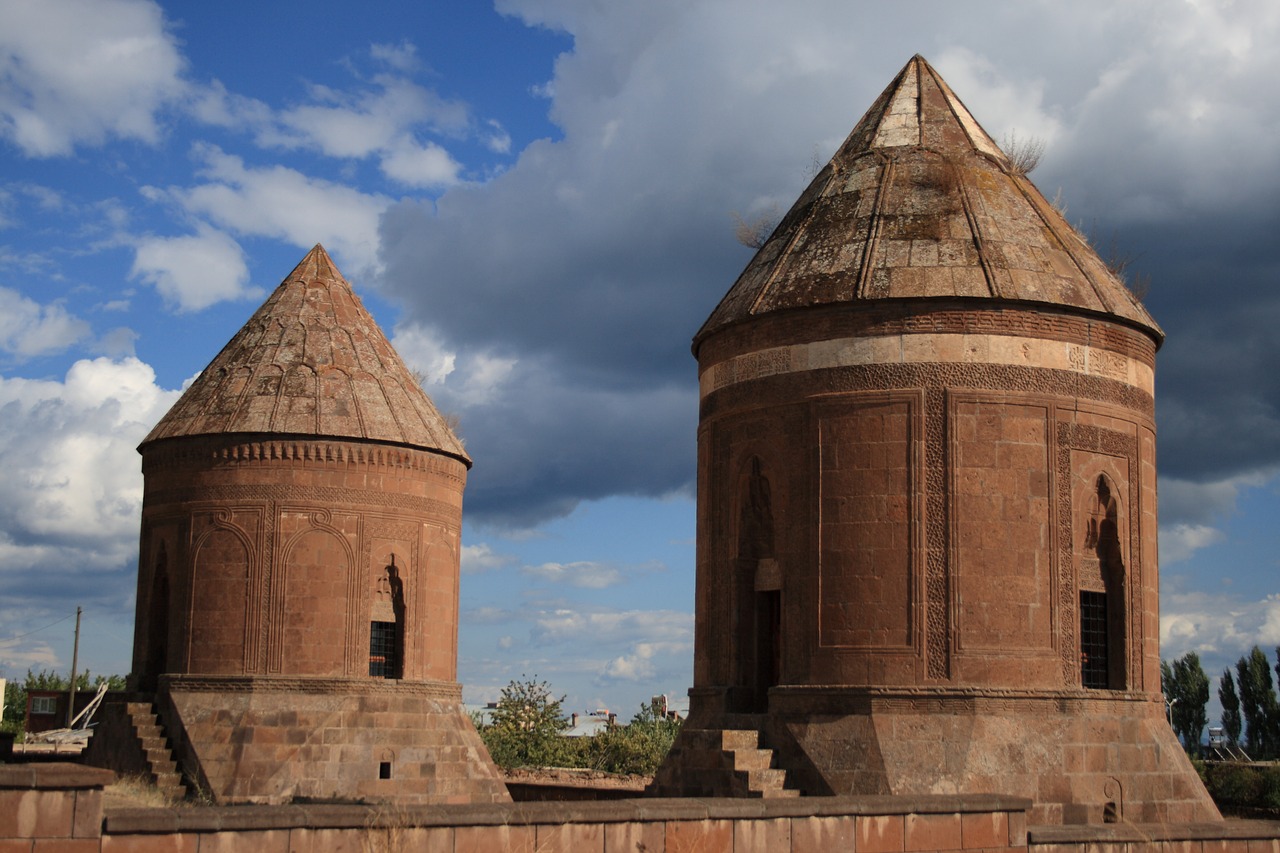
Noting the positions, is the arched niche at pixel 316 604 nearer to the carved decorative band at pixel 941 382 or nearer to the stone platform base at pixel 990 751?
the stone platform base at pixel 990 751

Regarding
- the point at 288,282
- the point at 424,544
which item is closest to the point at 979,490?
the point at 424,544

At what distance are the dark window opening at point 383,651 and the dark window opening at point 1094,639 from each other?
40.7ft

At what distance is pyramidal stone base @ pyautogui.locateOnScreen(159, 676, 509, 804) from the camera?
23094 millimetres

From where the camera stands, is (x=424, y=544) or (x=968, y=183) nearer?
(x=968, y=183)

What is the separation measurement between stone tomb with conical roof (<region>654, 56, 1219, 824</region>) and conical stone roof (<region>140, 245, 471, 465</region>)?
9649mm

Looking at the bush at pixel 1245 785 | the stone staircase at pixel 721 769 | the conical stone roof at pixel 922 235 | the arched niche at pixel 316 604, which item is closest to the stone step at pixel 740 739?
the stone staircase at pixel 721 769

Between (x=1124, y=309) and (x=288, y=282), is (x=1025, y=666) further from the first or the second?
(x=288, y=282)

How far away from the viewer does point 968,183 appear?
17.6 metres

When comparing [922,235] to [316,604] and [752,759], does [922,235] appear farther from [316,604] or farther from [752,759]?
[316,604]

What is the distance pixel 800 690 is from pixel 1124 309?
5.56 meters

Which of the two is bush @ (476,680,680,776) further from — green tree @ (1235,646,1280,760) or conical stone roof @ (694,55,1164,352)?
green tree @ (1235,646,1280,760)

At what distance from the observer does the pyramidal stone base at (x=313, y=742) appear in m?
23.1

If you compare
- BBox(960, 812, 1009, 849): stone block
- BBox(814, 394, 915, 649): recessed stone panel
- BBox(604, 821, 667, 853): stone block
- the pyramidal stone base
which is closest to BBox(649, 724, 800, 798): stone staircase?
BBox(814, 394, 915, 649): recessed stone panel

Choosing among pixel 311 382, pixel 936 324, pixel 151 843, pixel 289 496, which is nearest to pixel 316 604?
pixel 289 496
